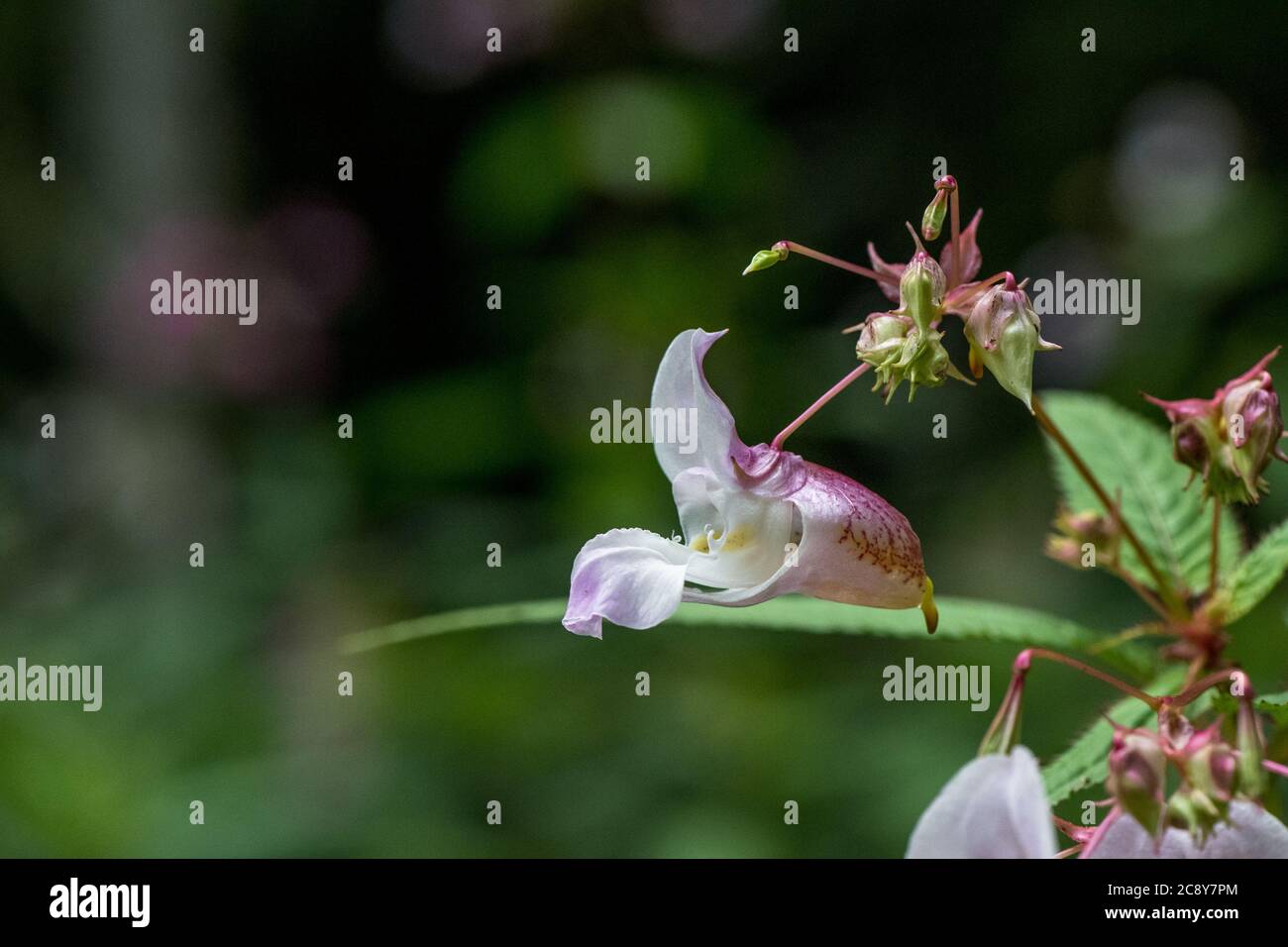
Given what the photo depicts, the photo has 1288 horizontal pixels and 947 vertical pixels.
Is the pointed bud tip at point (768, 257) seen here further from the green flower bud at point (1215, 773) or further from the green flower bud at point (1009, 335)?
the green flower bud at point (1215, 773)

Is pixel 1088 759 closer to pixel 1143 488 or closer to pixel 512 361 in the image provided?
pixel 1143 488

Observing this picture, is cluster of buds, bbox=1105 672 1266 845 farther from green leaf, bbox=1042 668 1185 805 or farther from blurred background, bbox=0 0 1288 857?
blurred background, bbox=0 0 1288 857

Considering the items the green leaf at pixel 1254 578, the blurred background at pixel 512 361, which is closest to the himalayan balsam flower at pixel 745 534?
the green leaf at pixel 1254 578

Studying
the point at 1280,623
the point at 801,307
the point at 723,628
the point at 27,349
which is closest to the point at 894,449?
the point at 801,307

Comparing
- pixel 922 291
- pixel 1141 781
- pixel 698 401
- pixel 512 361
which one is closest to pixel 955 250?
pixel 922 291

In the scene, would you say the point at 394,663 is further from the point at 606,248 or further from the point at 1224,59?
the point at 1224,59

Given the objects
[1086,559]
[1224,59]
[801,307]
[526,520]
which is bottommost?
[1086,559]

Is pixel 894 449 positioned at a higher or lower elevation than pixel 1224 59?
lower

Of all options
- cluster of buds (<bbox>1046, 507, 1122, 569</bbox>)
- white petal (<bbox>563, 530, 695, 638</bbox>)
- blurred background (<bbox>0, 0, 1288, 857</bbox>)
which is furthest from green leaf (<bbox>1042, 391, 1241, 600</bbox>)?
blurred background (<bbox>0, 0, 1288, 857</bbox>)
